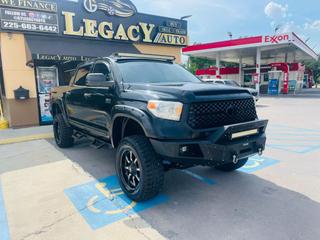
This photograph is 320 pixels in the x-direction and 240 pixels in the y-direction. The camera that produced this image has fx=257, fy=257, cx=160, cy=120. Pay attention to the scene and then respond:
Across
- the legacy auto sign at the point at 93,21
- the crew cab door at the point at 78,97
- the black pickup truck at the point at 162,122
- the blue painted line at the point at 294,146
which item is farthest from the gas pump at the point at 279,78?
the crew cab door at the point at 78,97

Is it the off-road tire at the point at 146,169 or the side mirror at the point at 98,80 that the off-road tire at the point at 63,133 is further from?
the off-road tire at the point at 146,169

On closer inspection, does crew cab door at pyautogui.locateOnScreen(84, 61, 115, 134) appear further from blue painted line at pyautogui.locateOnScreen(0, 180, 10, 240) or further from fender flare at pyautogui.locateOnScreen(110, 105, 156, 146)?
blue painted line at pyautogui.locateOnScreen(0, 180, 10, 240)

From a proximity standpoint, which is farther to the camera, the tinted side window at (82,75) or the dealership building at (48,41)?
the dealership building at (48,41)

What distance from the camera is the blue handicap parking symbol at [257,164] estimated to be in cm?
470

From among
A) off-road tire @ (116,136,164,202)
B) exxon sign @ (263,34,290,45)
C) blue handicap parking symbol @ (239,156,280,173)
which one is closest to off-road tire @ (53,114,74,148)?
off-road tire @ (116,136,164,202)

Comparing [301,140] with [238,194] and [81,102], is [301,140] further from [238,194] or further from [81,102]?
[81,102]

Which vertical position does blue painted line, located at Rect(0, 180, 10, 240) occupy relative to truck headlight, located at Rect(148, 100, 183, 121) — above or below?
below

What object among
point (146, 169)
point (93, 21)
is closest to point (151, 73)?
point (146, 169)

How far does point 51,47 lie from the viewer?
31.8ft

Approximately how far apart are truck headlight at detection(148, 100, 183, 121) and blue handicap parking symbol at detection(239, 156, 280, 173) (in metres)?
2.30

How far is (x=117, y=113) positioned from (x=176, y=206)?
1.53m

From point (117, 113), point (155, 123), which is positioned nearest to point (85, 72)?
point (117, 113)

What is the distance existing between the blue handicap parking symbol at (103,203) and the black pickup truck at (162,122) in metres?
0.16

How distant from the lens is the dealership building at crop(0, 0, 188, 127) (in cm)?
919
